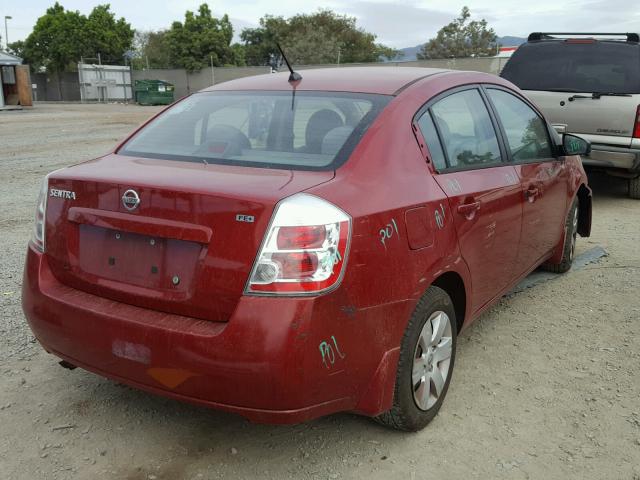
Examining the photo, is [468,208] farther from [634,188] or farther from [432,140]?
[634,188]

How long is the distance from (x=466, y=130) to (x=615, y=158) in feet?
15.2

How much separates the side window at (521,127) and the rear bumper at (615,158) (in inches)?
125

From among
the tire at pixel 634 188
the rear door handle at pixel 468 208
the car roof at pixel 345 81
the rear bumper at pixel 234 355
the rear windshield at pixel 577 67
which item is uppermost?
the rear windshield at pixel 577 67

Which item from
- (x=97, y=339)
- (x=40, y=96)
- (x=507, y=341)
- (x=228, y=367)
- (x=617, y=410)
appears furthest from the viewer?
(x=40, y=96)

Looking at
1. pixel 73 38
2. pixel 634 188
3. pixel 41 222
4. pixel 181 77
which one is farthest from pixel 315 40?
pixel 41 222

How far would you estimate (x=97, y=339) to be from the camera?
254 cm

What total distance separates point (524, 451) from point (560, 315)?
5.92 ft

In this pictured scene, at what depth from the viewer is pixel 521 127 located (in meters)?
4.09

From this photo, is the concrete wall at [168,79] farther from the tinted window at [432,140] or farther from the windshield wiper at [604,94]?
the tinted window at [432,140]

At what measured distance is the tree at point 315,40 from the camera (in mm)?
57250

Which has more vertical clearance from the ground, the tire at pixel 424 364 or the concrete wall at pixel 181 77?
the concrete wall at pixel 181 77

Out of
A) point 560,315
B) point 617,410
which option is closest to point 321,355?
point 617,410

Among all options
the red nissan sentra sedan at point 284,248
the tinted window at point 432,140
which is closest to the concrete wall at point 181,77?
the red nissan sentra sedan at point 284,248

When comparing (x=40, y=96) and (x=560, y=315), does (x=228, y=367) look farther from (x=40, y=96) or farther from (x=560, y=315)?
(x=40, y=96)
